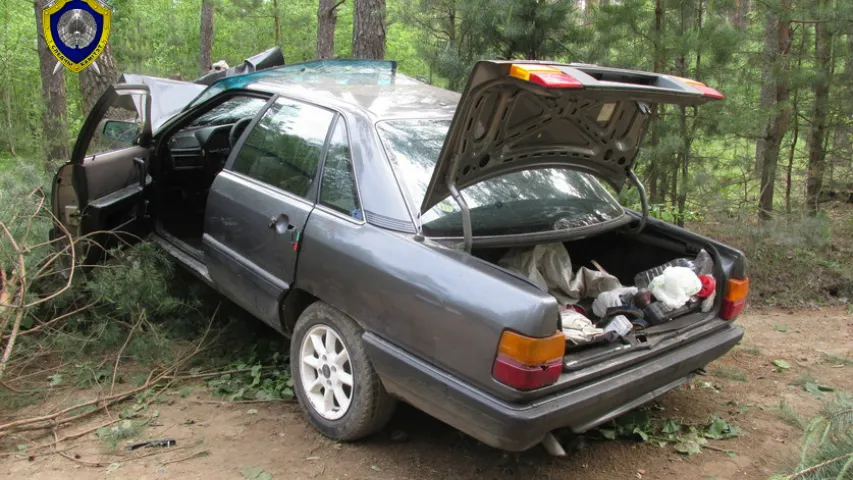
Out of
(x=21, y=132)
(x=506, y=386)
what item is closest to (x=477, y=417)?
(x=506, y=386)

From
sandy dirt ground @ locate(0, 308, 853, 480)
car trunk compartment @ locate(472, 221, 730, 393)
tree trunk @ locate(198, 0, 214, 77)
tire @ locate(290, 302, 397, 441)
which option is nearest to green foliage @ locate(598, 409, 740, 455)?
sandy dirt ground @ locate(0, 308, 853, 480)

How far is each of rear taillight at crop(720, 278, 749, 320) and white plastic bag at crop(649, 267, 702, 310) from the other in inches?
8.2

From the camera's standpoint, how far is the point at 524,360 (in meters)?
2.31

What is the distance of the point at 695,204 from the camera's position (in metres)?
6.83

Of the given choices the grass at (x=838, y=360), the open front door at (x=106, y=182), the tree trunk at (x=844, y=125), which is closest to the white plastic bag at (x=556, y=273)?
the grass at (x=838, y=360)

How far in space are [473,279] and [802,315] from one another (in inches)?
161

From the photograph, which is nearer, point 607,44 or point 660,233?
point 660,233

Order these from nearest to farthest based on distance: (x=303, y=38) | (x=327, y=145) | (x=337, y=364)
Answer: (x=337, y=364) < (x=327, y=145) < (x=303, y=38)

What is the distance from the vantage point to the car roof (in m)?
3.53

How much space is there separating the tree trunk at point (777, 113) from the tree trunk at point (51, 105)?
7.78 meters

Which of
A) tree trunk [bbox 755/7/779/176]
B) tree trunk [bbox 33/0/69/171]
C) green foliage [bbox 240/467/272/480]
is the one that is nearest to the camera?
green foliage [bbox 240/467/272/480]

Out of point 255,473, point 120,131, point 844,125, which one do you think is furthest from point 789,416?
point 844,125

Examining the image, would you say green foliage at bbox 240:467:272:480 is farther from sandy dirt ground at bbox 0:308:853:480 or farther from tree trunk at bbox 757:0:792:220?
tree trunk at bbox 757:0:792:220

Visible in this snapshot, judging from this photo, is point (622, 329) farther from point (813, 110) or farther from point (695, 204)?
point (813, 110)
